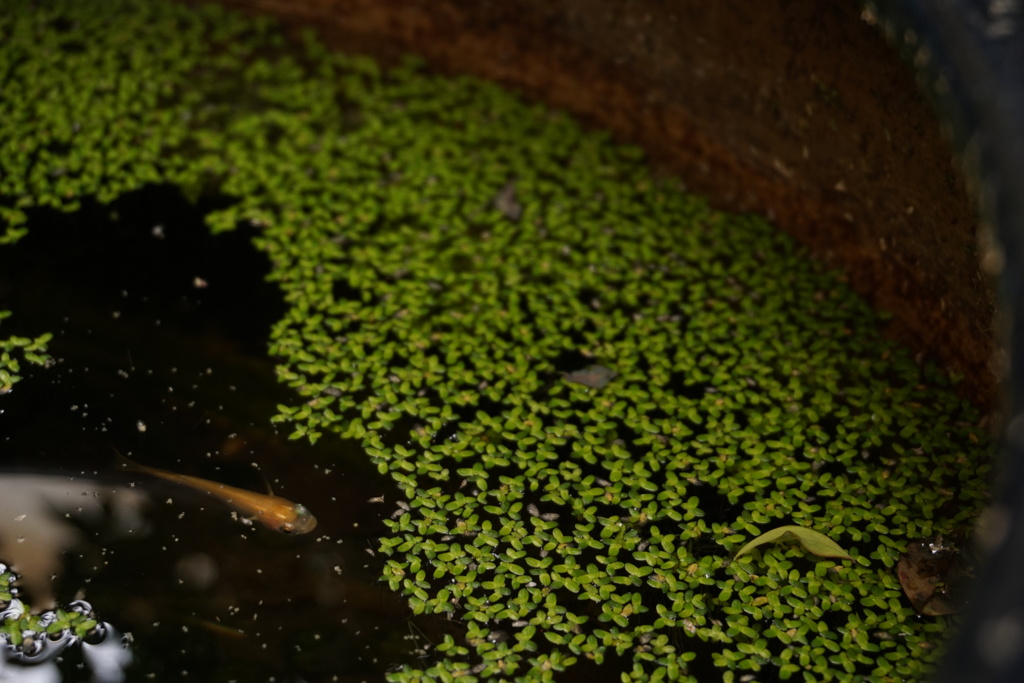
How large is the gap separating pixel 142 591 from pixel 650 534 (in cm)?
98

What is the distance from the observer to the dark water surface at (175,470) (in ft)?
5.66

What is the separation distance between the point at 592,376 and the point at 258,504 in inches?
31.2

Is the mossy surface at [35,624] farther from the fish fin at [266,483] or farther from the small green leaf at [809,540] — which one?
the small green leaf at [809,540]

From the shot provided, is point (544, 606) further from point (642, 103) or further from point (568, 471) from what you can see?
point (642, 103)

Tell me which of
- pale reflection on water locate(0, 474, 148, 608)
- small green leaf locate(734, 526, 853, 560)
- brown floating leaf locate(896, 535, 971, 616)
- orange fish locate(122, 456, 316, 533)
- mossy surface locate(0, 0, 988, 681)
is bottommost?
pale reflection on water locate(0, 474, 148, 608)

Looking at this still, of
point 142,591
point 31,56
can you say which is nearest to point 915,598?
point 142,591

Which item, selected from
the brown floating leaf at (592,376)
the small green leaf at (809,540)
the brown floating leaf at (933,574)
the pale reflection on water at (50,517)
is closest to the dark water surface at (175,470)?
the pale reflection on water at (50,517)

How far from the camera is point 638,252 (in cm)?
247

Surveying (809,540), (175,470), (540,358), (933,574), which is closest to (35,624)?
(175,470)

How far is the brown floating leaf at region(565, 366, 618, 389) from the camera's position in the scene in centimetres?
216

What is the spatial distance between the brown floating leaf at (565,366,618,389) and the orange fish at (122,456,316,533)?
67cm

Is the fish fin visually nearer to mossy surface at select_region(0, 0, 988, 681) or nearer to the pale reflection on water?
mossy surface at select_region(0, 0, 988, 681)

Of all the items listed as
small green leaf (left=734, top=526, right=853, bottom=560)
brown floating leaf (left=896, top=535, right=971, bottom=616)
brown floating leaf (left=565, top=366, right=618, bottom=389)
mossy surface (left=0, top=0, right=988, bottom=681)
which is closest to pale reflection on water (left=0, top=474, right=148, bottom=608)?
mossy surface (left=0, top=0, right=988, bottom=681)

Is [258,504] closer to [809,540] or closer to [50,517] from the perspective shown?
[50,517]
